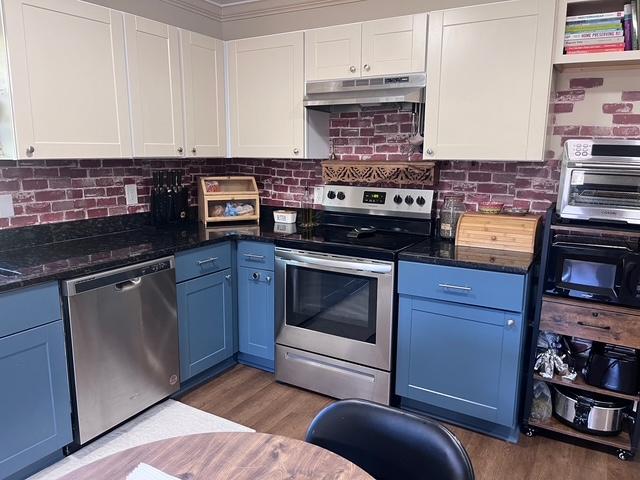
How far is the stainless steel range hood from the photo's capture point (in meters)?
2.55

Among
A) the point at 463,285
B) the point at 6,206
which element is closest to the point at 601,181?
the point at 463,285

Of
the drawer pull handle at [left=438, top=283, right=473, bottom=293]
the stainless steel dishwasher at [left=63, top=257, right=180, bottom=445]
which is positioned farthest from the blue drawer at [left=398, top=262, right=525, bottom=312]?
the stainless steel dishwasher at [left=63, top=257, right=180, bottom=445]

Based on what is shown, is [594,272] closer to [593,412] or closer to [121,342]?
[593,412]

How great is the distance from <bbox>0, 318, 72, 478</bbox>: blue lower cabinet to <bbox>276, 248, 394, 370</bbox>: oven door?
1.18m

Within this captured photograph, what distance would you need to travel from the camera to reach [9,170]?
2.41m

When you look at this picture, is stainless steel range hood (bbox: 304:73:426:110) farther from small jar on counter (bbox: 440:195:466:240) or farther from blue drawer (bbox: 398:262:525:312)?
blue drawer (bbox: 398:262:525:312)

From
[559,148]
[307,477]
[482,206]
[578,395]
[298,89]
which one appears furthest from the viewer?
[298,89]

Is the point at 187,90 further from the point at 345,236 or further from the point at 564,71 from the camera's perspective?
the point at 564,71

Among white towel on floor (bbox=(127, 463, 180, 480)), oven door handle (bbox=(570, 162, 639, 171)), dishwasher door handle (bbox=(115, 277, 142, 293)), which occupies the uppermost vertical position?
oven door handle (bbox=(570, 162, 639, 171))

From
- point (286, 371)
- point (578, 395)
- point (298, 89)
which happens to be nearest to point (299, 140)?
point (298, 89)

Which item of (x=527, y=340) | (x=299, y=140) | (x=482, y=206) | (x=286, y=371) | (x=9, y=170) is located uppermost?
(x=299, y=140)

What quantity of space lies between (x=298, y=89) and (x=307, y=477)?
94.0 inches

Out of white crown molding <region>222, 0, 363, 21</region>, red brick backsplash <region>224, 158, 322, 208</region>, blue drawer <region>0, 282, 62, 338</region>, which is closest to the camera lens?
blue drawer <region>0, 282, 62, 338</region>

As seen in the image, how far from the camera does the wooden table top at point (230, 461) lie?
3.47 feet
